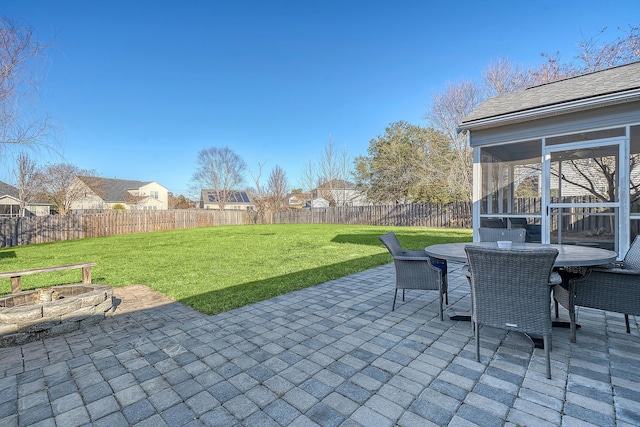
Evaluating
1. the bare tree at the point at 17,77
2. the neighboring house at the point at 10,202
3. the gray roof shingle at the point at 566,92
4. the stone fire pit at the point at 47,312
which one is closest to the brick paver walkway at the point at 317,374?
the stone fire pit at the point at 47,312

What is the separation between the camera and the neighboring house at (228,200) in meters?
37.3

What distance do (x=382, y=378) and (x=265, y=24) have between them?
36.9 feet

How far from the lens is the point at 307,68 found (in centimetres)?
1402

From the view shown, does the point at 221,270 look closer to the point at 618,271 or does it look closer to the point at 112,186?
the point at 618,271

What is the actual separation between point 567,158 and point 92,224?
1883 cm

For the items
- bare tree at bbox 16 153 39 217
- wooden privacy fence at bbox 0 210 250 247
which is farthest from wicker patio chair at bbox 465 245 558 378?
bare tree at bbox 16 153 39 217

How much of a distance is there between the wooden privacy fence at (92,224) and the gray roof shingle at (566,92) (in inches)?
665

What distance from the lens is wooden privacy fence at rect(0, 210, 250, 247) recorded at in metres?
12.2

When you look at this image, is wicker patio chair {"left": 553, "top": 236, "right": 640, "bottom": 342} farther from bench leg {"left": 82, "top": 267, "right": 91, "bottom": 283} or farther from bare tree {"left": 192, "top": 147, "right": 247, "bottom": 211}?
bare tree {"left": 192, "top": 147, "right": 247, "bottom": 211}

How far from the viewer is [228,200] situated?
37.6 meters

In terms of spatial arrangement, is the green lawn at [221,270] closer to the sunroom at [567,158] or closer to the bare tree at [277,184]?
the sunroom at [567,158]

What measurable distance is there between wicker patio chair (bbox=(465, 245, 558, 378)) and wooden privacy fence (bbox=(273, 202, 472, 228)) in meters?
15.8

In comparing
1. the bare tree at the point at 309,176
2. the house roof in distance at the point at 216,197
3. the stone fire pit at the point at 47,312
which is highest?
the bare tree at the point at 309,176

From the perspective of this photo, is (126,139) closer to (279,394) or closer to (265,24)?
(265,24)
